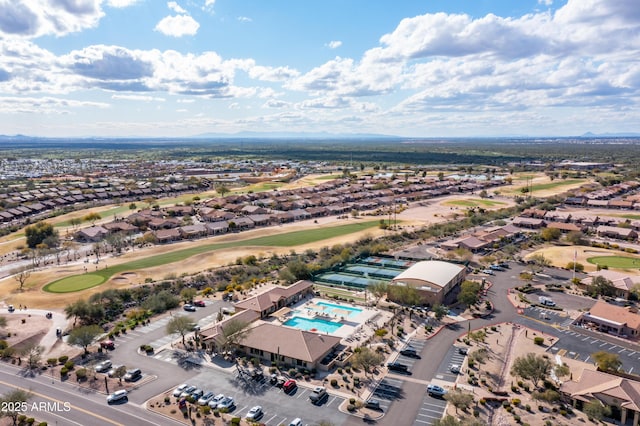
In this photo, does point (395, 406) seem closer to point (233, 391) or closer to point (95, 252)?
point (233, 391)

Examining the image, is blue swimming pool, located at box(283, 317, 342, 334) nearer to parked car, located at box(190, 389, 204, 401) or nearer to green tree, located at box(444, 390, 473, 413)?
parked car, located at box(190, 389, 204, 401)

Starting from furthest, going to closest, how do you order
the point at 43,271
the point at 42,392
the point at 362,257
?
the point at 362,257 → the point at 43,271 → the point at 42,392

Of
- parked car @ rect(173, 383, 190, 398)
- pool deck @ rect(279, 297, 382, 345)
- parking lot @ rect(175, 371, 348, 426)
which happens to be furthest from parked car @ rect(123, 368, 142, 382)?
pool deck @ rect(279, 297, 382, 345)

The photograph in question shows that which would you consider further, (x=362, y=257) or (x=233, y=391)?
(x=362, y=257)

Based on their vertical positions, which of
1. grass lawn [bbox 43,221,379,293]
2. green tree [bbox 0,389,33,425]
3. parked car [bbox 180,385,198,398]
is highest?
green tree [bbox 0,389,33,425]

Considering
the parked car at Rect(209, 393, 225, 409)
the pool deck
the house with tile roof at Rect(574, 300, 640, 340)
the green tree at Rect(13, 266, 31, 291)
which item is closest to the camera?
the parked car at Rect(209, 393, 225, 409)

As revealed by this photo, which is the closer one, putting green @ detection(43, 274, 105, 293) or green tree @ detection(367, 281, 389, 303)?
green tree @ detection(367, 281, 389, 303)

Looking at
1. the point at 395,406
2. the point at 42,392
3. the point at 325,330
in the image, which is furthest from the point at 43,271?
the point at 395,406
